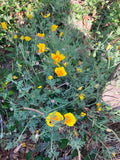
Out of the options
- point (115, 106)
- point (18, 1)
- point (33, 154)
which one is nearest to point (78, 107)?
point (115, 106)

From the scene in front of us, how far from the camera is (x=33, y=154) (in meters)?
1.84

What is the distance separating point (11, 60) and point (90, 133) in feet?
5.99

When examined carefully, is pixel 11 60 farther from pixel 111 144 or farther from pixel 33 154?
pixel 111 144

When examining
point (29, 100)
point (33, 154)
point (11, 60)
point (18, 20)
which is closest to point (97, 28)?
point (18, 20)

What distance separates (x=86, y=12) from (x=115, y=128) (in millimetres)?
2431

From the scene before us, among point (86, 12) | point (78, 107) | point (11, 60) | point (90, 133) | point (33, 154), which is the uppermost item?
point (86, 12)

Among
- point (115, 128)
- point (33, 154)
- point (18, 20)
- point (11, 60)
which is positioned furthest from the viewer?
point (18, 20)

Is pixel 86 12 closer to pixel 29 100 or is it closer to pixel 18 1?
pixel 18 1

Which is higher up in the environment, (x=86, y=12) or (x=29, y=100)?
(x=86, y=12)

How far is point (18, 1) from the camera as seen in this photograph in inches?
112

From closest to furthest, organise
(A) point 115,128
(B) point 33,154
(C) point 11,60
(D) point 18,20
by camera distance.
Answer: (B) point 33,154 → (A) point 115,128 → (C) point 11,60 → (D) point 18,20

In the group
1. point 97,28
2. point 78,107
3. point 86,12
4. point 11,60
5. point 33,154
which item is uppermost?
point 86,12

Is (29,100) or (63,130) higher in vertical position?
(29,100)

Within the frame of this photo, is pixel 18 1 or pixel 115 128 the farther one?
pixel 18 1
